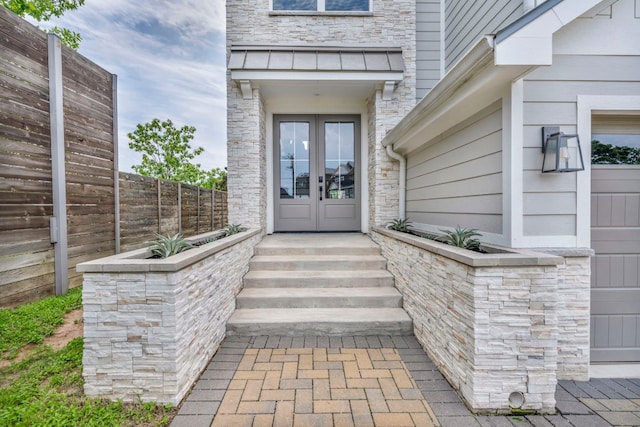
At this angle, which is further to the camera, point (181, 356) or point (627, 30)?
point (627, 30)

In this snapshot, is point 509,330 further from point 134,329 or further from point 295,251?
point 295,251

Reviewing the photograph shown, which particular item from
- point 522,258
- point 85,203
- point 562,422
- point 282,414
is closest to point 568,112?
point 522,258

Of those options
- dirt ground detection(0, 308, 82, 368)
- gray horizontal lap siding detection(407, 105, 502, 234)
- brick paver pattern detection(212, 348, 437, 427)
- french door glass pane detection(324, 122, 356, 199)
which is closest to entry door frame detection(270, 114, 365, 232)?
french door glass pane detection(324, 122, 356, 199)

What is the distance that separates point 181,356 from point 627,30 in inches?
164

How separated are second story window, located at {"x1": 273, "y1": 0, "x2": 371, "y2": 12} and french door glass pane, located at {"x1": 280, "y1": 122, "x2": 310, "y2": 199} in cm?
178

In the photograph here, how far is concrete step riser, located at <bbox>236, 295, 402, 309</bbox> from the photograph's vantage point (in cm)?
308

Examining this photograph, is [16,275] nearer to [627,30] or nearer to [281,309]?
[281,309]

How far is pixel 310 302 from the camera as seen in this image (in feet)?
10.1

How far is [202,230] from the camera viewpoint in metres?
6.97

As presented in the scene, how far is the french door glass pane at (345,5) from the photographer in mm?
4555

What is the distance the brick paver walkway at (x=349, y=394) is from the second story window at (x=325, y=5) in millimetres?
4935

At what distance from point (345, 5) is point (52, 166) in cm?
470

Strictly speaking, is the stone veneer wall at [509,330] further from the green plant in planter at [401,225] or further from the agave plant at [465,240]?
the green plant in planter at [401,225]

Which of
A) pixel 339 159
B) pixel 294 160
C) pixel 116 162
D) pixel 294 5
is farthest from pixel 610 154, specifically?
pixel 116 162
